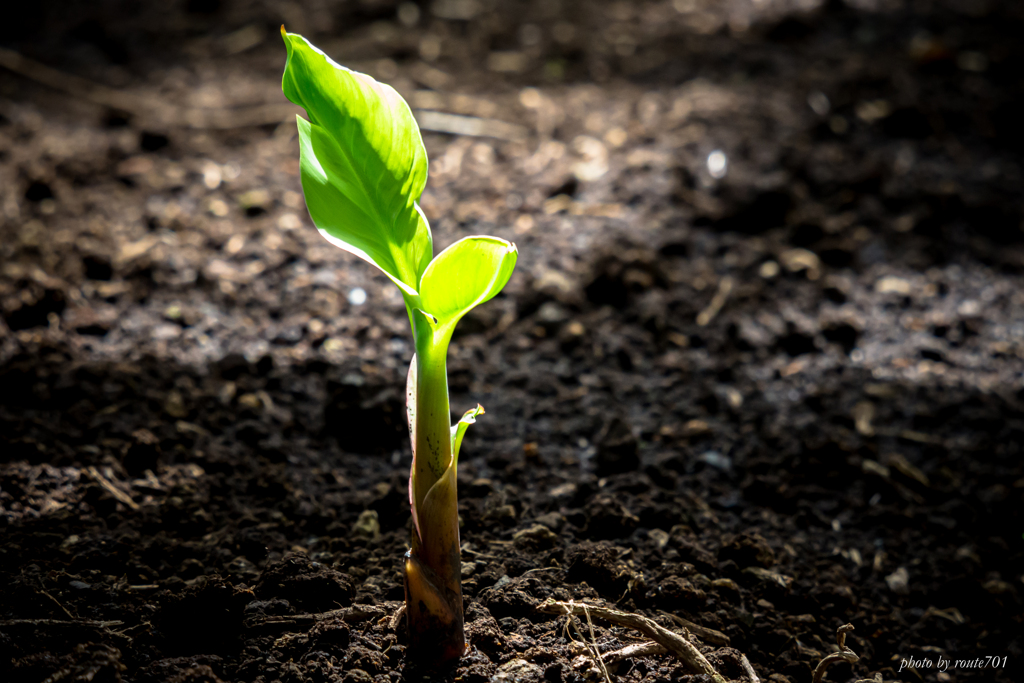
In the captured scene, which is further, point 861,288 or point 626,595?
point 861,288

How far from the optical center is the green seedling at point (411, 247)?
2.71ft

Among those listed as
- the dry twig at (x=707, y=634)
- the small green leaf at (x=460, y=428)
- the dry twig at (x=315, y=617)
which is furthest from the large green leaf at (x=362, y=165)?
the dry twig at (x=707, y=634)

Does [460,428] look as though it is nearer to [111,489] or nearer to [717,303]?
[111,489]

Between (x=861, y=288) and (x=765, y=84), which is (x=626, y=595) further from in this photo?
(x=765, y=84)

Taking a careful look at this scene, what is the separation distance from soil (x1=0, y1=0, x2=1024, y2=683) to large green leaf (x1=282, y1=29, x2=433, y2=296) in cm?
55

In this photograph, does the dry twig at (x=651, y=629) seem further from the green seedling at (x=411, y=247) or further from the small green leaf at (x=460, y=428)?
the small green leaf at (x=460, y=428)

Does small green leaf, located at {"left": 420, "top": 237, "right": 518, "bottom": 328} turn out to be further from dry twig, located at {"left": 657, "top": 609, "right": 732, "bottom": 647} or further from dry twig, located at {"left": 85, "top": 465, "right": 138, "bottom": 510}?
dry twig, located at {"left": 85, "top": 465, "right": 138, "bottom": 510}

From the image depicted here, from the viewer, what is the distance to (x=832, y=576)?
1.29 metres

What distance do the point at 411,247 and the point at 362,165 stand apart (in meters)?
0.11

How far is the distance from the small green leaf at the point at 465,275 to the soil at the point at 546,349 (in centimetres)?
49

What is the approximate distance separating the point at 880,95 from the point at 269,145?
2170mm

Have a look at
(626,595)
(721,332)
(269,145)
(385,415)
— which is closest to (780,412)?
(721,332)

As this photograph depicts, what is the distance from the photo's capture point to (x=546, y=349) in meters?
1.82

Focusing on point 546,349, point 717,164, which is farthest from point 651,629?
point 717,164
